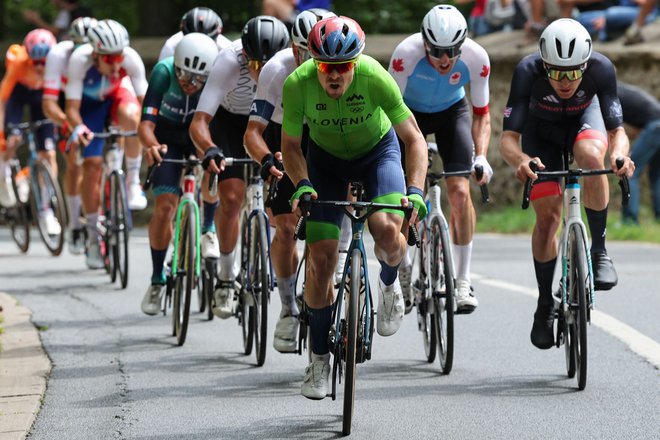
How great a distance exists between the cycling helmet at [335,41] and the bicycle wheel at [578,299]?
181 centimetres

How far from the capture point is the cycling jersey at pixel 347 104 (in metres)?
7.49

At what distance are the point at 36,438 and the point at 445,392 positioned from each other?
7.48ft

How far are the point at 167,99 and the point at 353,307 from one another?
416 cm

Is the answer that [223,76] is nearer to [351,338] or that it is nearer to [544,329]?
[544,329]

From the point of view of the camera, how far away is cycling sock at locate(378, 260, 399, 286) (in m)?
7.76

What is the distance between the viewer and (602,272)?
8594mm

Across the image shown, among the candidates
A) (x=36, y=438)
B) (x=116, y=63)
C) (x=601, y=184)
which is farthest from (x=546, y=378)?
(x=116, y=63)

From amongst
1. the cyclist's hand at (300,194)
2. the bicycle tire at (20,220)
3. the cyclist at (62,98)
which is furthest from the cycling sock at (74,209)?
the cyclist's hand at (300,194)

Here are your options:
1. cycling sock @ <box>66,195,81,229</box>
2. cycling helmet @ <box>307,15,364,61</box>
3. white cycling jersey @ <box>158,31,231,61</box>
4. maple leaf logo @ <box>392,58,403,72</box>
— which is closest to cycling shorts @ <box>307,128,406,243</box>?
cycling helmet @ <box>307,15,364,61</box>

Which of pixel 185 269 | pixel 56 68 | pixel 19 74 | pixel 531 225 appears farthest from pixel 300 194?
pixel 531 225

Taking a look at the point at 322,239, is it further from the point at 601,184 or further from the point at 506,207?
the point at 506,207

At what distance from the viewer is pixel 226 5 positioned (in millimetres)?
26219

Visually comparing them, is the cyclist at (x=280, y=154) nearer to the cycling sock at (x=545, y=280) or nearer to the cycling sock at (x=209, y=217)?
the cycling sock at (x=545, y=280)

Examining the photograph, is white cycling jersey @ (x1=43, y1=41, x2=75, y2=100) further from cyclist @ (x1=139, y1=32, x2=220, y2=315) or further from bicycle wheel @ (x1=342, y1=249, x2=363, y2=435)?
bicycle wheel @ (x1=342, y1=249, x2=363, y2=435)
